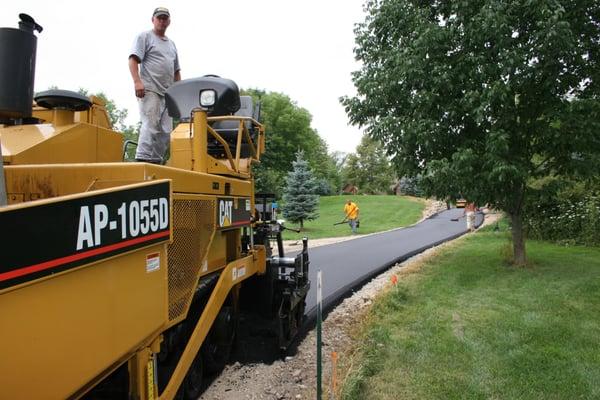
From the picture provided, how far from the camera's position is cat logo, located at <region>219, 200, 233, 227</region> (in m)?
4.39

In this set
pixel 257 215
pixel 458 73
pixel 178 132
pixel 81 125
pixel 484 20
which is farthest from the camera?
pixel 458 73

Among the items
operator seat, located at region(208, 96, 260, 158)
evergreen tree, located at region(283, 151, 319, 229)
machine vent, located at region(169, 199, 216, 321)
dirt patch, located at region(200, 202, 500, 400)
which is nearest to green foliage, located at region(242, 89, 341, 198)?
evergreen tree, located at region(283, 151, 319, 229)

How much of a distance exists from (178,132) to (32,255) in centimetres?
237

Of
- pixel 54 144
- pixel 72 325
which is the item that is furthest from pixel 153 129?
pixel 72 325

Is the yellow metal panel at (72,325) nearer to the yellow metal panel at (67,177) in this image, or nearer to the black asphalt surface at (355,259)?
the yellow metal panel at (67,177)

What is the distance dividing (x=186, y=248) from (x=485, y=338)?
166 inches

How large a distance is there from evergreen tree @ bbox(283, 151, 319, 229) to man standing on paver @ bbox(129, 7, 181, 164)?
20.9 metres

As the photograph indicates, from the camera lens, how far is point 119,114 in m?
64.4

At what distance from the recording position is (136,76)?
4656 millimetres

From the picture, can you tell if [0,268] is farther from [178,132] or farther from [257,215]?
[257,215]

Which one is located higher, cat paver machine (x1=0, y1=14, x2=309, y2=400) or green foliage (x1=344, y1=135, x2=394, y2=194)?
green foliage (x1=344, y1=135, x2=394, y2=194)

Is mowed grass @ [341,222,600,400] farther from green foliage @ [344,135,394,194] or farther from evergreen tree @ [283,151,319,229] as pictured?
green foliage @ [344,135,394,194]

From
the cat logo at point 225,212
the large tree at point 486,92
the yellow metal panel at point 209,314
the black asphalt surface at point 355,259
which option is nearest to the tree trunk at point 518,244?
the large tree at point 486,92

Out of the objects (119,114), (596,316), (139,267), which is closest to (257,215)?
(139,267)
